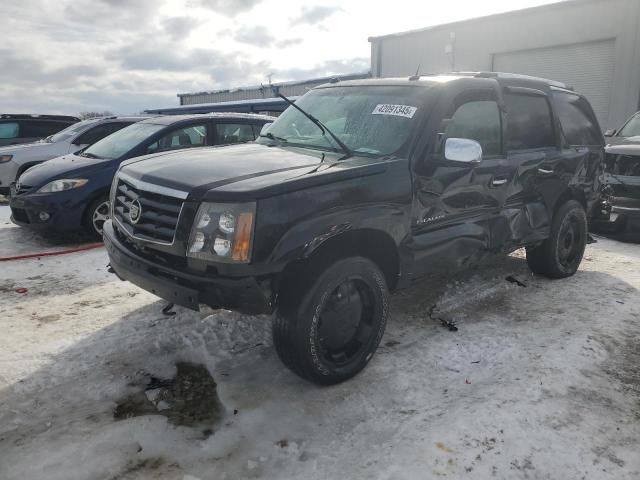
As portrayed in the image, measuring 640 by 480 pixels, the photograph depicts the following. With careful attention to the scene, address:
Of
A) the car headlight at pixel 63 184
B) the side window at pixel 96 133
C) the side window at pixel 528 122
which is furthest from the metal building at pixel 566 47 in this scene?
the car headlight at pixel 63 184

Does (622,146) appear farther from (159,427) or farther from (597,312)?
(159,427)

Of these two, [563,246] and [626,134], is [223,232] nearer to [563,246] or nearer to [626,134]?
[563,246]

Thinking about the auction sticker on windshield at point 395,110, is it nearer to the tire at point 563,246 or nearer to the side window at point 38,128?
the tire at point 563,246

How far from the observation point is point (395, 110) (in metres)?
3.61

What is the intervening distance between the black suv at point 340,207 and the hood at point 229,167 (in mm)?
14

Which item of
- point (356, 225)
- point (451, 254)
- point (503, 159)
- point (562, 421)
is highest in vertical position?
point (503, 159)

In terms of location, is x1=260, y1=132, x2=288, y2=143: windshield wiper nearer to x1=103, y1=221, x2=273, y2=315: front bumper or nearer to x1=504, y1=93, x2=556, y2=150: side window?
x1=103, y1=221, x2=273, y2=315: front bumper

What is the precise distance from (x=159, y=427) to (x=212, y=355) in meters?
0.84

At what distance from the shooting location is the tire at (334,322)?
285 cm

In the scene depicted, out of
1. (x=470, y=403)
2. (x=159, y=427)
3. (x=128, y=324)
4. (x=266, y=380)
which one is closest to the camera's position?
(x=159, y=427)

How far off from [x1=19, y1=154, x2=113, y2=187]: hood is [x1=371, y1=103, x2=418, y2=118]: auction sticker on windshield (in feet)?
13.6

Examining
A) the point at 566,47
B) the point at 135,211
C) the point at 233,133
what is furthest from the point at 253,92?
the point at 135,211

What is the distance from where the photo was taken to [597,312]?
4.40 meters

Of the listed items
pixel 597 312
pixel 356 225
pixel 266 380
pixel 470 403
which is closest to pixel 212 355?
pixel 266 380
